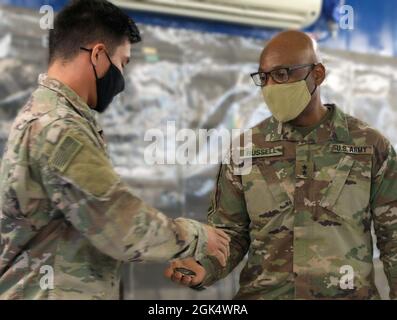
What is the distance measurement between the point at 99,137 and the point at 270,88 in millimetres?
723

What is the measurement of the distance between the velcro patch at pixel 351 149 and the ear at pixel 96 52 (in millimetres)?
828

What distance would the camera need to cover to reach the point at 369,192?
5.40 ft

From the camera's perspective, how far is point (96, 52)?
132cm

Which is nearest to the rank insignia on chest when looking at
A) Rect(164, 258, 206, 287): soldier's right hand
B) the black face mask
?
Rect(164, 258, 206, 287): soldier's right hand

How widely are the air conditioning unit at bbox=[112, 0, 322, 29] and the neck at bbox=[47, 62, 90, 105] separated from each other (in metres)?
1.31

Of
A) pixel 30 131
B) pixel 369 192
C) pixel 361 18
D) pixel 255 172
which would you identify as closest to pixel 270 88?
pixel 255 172

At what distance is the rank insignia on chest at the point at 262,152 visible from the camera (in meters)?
1.74

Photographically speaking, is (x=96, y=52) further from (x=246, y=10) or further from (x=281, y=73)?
(x=246, y=10)

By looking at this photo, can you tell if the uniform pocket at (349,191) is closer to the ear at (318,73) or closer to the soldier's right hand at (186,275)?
the ear at (318,73)

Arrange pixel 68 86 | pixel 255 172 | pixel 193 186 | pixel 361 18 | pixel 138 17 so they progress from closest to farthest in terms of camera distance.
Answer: pixel 68 86 < pixel 255 172 < pixel 138 17 < pixel 193 186 < pixel 361 18

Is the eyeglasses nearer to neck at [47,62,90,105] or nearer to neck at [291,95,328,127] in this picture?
neck at [291,95,328,127]

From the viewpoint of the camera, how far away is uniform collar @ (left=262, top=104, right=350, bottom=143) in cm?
172
